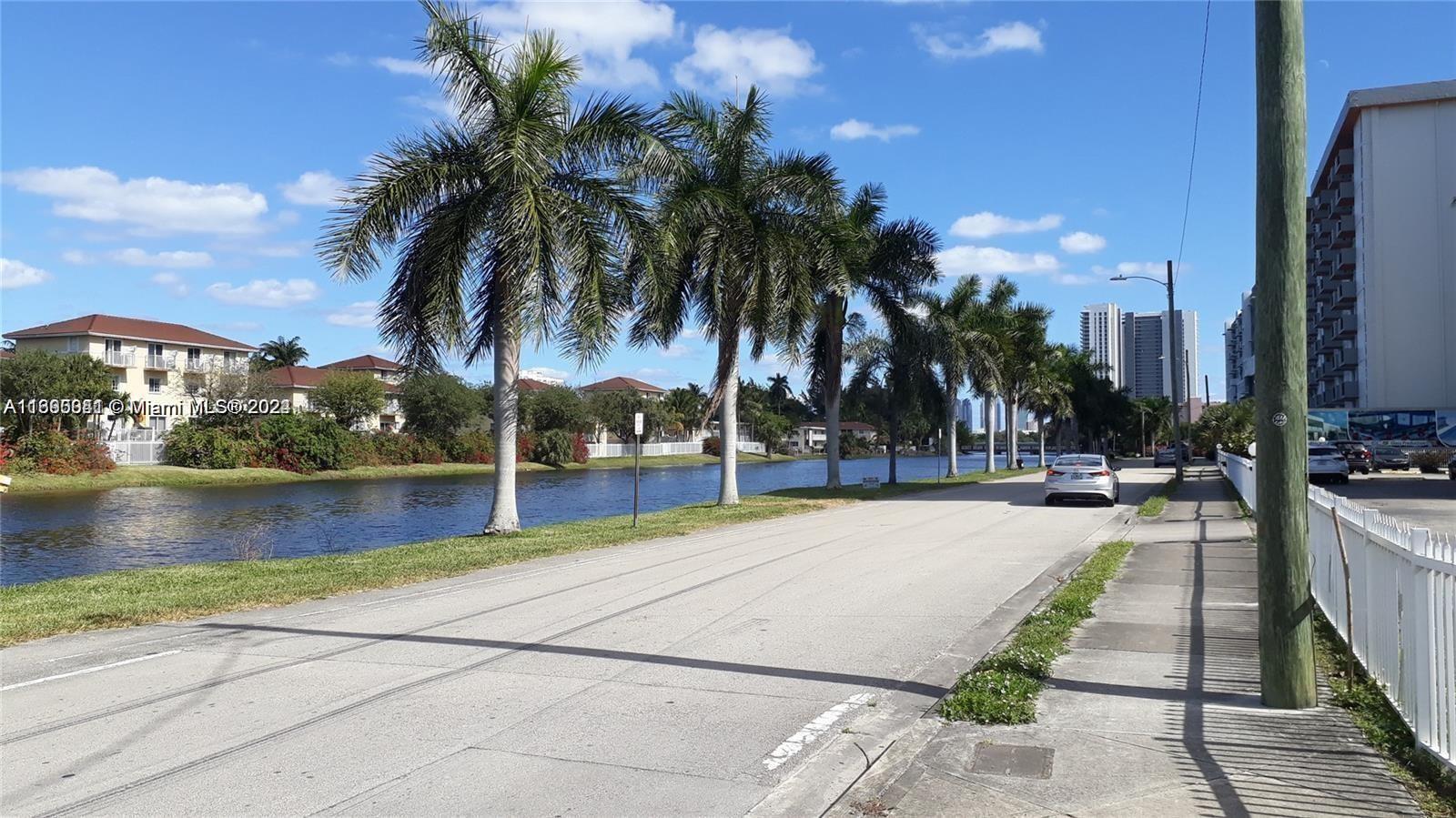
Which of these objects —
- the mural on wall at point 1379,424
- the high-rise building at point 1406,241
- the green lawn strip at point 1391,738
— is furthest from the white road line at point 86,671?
the high-rise building at point 1406,241

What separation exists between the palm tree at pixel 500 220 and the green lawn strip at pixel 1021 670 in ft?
35.1

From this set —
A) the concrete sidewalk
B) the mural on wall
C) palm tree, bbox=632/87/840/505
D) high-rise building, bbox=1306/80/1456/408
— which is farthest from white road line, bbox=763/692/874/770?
high-rise building, bbox=1306/80/1456/408

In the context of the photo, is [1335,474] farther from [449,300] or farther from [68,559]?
[68,559]

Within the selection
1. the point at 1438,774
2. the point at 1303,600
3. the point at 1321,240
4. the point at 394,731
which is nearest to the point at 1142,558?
the point at 1303,600

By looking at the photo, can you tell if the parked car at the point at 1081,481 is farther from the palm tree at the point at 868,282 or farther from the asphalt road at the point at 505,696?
the asphalt road at the point at 505,696

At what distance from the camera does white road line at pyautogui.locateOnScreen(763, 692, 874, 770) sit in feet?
18.5

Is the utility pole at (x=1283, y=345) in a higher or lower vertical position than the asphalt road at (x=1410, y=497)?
higher

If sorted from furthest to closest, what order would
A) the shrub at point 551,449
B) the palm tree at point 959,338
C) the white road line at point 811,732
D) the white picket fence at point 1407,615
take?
the shrub at point 551,449, the palm tree at point 959,338, the white road line at point 811,732, the white picket fence at point 1407,615

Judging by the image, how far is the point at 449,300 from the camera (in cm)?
1845

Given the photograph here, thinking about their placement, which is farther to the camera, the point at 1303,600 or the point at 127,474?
the point at 127,474

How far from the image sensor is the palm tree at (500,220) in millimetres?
17922

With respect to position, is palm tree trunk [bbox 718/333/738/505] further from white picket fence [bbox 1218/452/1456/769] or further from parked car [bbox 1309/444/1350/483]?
parked car [bbox 1309/444/1350/483]

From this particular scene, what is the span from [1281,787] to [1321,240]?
314ft

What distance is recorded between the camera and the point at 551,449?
3378 inches
